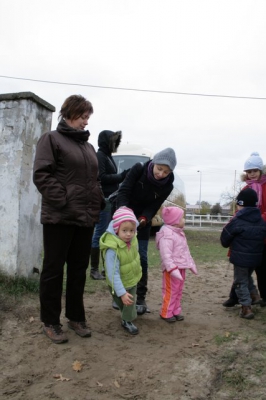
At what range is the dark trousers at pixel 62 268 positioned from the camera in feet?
10.8

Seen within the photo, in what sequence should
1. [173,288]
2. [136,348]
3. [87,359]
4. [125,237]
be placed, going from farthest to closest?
[173,288]
[125,237]
[136,348]
[87,359]

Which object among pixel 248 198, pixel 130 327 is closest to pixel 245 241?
pixel 248 198

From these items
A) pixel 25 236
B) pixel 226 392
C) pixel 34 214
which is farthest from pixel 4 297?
pixel 226 392

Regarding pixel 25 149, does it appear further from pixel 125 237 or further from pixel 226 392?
pixel 226 392

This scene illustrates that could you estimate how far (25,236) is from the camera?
438cm

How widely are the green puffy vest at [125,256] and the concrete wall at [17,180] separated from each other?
1.13m

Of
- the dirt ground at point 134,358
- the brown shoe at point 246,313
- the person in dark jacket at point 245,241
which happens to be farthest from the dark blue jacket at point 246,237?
the dirt ground at point 134,358

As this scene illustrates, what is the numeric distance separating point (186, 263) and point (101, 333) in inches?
41.8

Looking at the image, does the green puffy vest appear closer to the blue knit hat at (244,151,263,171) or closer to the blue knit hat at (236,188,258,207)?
the blue knit hat at (236,188,258,207)

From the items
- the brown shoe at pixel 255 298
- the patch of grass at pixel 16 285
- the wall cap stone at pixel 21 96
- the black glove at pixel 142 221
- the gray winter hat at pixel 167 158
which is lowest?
the brown shoe at pixel 255 298

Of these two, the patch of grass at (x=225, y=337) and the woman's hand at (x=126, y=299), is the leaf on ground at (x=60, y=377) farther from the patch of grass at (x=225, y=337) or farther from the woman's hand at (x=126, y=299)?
the patch of grass at (x=225, y=337)

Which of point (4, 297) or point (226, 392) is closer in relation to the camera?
point (226, 392)

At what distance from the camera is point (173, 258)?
4043 millimetres

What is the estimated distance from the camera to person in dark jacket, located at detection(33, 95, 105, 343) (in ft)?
10.5
